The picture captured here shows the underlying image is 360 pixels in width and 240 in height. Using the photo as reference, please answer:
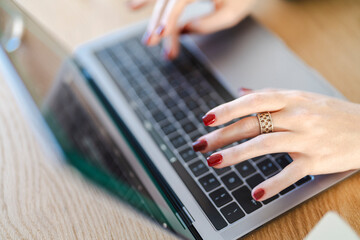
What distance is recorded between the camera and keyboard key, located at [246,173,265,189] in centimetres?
54

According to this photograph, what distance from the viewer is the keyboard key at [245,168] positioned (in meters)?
0.56

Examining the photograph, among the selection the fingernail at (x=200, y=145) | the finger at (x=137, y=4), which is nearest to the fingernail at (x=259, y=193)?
the fingernail at (x=200, y=145)

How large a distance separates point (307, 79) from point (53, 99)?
0.48 m

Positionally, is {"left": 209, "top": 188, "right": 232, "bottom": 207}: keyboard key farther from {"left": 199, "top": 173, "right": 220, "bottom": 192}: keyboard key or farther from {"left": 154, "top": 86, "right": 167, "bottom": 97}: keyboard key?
{"left": 154, "top": 86, "right": 167, "bottom": 97}: keyboard key

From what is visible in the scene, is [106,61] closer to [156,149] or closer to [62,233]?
[156,149]

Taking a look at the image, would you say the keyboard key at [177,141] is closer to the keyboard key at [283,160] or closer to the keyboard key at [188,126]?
the keyboard key at [188,126]

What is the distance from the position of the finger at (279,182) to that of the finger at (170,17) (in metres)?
0.38

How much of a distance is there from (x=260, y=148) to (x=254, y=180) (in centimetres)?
6

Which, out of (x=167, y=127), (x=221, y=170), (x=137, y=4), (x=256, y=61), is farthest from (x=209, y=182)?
(x=137, y=4)

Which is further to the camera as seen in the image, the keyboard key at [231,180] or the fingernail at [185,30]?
the fingernail at [185,30]

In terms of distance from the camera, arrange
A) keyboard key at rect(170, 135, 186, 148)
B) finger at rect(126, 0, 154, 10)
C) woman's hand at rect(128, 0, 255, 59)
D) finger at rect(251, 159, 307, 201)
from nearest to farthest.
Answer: finger at rect(251, 159, 307, 201)
keyboard key at rect(170, 135, 186, 148)
woman's hand at rect(128, 0, 255, 59)
finger at rect(126, 0, 154, 10)

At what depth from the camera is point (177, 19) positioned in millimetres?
725

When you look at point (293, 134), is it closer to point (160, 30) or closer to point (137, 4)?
point (160, 30)

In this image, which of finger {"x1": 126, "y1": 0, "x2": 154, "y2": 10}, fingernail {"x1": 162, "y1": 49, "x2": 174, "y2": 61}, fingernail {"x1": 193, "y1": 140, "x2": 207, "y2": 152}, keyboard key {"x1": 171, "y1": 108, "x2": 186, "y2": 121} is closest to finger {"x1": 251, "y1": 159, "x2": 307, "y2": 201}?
fingernail {"x1": 193, "y1": 140, "x2": 207, "y2": 152}
